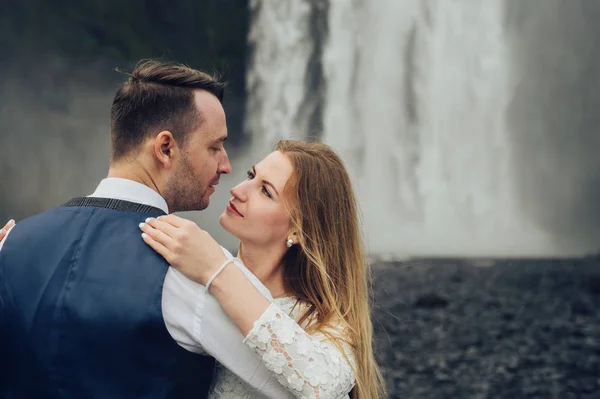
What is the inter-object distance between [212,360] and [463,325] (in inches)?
434

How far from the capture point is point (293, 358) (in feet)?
8.08

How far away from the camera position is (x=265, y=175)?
3189mm

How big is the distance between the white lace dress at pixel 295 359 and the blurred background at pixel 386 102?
71.7 ft

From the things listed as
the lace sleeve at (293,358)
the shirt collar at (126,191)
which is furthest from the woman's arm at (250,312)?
the shirt collar at (126,191)

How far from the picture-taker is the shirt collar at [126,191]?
2533mm

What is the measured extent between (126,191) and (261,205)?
76 centimetres

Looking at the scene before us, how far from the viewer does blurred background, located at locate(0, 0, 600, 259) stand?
A: 94.2ft

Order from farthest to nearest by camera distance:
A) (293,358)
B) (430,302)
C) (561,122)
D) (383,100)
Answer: (561,122) → (383,100) → (430,302) → (293,358)

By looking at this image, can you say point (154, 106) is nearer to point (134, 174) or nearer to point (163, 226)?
point (134, 174)

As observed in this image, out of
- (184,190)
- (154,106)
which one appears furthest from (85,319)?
(154,106)

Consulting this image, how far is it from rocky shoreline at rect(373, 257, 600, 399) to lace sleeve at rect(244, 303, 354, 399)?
8.74ft

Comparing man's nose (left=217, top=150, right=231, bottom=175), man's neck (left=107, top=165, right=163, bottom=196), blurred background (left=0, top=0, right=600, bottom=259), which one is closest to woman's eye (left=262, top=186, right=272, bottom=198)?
man's nose (left=217, top=150, right=231, bottom=175)

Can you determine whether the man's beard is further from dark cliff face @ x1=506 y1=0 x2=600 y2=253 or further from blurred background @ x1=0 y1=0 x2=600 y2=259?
dark cliff face @ x1=506 y1=0 x2=600 y2=253

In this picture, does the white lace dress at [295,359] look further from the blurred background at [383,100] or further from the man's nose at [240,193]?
the blurred background at [383,100]
